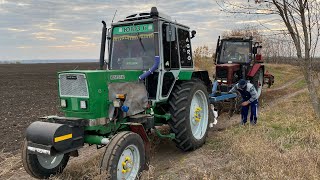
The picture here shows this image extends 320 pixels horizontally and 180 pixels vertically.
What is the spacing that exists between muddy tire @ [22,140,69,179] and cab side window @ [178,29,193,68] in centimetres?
310

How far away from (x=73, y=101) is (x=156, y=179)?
5.94ft

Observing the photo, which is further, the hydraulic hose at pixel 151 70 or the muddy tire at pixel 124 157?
the hydraulic hose at pixel 151 70

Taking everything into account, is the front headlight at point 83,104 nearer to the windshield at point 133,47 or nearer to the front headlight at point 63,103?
the front headlight at point 63,103

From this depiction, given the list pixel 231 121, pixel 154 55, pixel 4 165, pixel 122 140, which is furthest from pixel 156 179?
pixel 231 121

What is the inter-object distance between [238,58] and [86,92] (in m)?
8.60

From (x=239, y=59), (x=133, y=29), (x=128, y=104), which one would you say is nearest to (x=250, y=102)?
(x=133, y=29)

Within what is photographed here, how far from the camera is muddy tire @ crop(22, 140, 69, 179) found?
5.28 m

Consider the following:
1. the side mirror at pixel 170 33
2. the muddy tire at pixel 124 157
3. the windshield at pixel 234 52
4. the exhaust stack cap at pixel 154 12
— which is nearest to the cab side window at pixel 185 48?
the side mirror at pixel 170 33

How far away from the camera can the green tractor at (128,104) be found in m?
4.94

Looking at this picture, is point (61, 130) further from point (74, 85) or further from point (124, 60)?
point (124, 60)

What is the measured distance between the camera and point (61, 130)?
4812 millimetres

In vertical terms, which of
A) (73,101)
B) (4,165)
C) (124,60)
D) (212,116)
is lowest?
(4,165)

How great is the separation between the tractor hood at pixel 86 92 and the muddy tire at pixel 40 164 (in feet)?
2.64

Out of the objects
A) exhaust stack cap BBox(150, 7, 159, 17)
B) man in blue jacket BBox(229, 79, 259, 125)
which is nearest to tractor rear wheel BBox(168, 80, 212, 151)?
exhaust stack cap BBox(150, 7, 159, 17)
